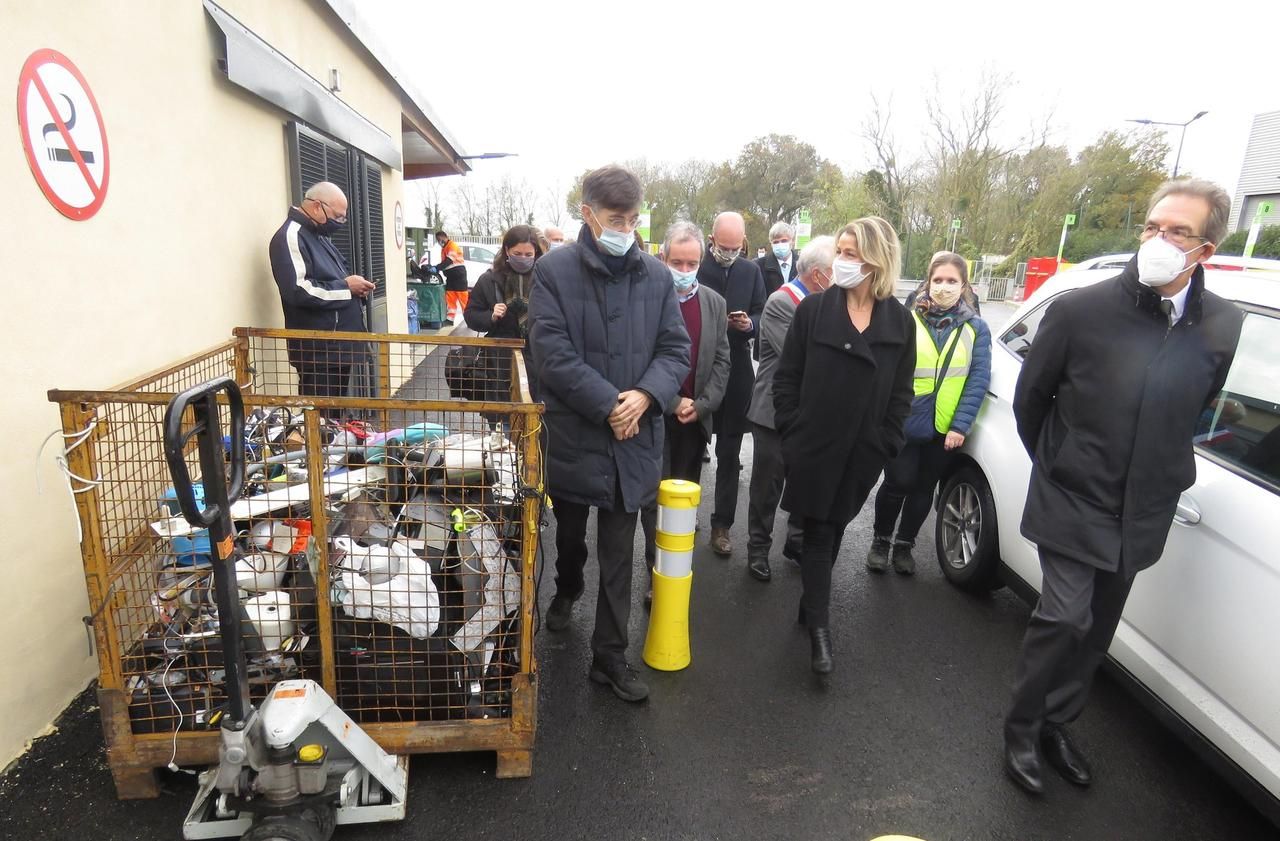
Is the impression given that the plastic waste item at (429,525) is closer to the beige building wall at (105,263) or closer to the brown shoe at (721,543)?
the beige building wall at (105,263)

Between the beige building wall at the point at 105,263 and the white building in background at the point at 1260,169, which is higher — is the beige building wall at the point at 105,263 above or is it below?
below

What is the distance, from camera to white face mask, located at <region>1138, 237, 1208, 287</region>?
2.38 m

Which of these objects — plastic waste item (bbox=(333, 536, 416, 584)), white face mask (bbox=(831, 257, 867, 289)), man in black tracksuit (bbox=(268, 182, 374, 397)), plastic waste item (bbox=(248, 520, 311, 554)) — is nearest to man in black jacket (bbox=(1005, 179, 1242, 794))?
white face mask (bbox=(831, 257, 867, 289))

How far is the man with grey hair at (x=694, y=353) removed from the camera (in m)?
4.09

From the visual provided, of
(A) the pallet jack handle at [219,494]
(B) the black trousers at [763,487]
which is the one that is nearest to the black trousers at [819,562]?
(B) the black trousers at [763,487]

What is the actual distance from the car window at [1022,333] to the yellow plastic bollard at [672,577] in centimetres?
224

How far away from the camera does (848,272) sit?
321 centimetres

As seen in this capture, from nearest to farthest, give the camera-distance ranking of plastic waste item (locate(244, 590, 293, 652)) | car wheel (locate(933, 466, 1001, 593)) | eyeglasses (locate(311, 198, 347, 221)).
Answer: plastic waste item (locate(244, 590, 293, 652)) < car wheel (locate(933, 466, 1001, 593)) < eyeglasses (locate(311, 198, 347, 221))

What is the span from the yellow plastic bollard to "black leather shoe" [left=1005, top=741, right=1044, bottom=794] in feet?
4.49

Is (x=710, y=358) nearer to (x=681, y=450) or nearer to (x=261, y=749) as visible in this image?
(x=681, y=450)

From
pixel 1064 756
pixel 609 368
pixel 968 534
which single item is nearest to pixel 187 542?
pixel 609 368

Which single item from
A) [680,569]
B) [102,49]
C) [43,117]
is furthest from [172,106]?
[680,569]

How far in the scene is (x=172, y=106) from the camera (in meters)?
3.64

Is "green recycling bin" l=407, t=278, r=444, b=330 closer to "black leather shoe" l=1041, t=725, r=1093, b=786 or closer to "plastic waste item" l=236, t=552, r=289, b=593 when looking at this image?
"plastic waste item" l=236, t=552, r=289, b=593
